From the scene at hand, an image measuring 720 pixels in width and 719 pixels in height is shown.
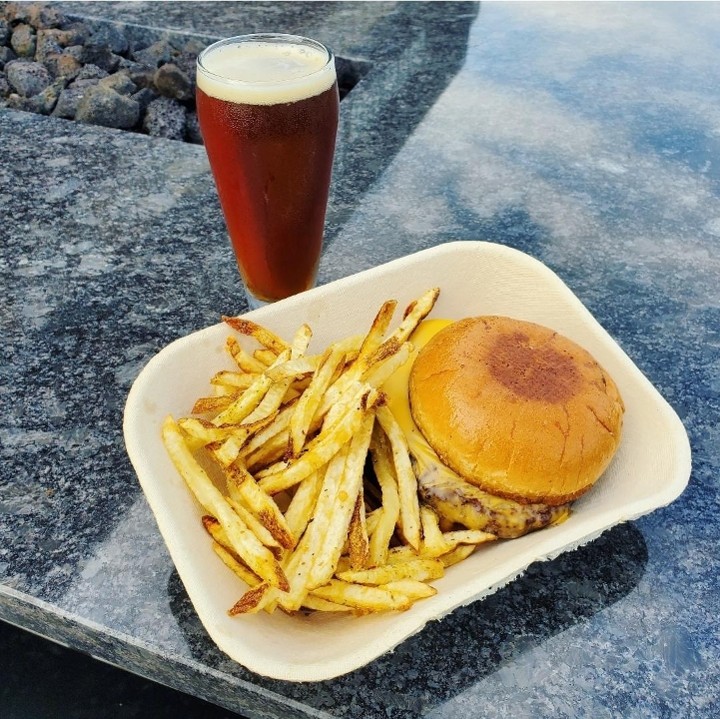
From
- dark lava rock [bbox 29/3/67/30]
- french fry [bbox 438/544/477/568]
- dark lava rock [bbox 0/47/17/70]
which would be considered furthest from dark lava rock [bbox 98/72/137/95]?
french fry [bbox 438/544/477/568]

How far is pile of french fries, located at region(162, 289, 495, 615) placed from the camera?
1134 mm

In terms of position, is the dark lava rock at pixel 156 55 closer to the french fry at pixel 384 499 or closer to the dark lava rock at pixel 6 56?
the dark lava rock at pixel 6 56

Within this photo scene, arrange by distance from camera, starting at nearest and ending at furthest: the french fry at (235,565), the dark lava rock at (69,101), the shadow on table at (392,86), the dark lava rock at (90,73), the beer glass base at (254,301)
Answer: the french fry at (235,565) < the beer glass base at (254,301) < the shadow on table at (392,86) < the dark lava rock at (69,101) < the dark lava rock at (90,73)

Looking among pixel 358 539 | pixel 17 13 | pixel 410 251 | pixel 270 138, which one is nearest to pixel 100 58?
pixel 17 13

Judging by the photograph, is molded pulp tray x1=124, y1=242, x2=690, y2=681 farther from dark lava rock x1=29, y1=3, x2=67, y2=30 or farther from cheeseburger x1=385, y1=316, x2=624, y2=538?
dark lava rock x1=29, y1=3, x2=67, y2=30

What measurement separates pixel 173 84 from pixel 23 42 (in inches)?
41.1

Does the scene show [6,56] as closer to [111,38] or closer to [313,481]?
[111,38]

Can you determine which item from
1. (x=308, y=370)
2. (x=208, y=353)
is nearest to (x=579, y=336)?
(x=308, y=370)

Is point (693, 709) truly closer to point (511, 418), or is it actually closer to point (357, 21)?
point (511, 418)

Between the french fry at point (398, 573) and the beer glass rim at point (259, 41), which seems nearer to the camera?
the french fry at point (398, 573)

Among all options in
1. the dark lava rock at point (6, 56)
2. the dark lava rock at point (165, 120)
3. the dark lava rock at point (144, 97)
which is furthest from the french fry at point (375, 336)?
the dark lava rock at point (6, 56)

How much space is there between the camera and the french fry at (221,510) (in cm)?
109

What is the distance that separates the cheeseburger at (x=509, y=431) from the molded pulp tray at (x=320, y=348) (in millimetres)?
65

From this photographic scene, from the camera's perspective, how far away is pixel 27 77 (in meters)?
3.19
